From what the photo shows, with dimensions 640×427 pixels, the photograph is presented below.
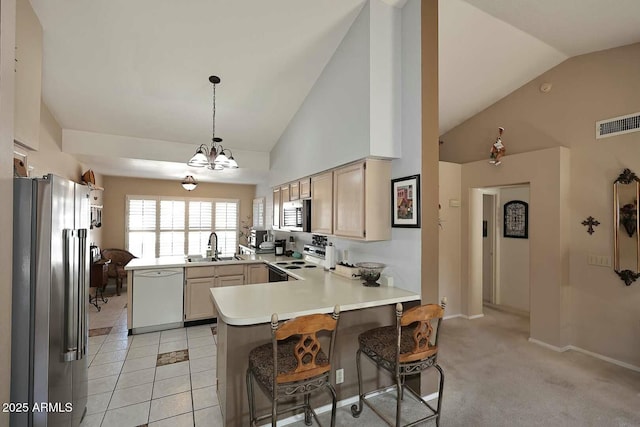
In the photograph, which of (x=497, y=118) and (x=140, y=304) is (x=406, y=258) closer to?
(x=497, y=118)

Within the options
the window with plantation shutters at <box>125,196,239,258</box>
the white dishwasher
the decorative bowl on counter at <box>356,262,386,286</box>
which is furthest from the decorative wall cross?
the window with plantation shutters at <box>125,196,239,258</box>

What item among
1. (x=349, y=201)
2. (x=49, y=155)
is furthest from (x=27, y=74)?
(x=349, y=201)

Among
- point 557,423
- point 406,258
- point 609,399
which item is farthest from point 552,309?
point 406,258

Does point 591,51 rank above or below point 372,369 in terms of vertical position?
above

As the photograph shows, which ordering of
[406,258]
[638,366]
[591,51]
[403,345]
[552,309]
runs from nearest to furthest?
[403,345] < [406,258] < [638,366] < [591,51] < [552,309]

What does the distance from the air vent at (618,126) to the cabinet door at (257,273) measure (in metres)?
4.68

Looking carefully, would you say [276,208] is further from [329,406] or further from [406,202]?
[329,406]

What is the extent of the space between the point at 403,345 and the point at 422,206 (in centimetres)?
116

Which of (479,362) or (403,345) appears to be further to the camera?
(479,362)

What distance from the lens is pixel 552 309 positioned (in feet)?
12.0

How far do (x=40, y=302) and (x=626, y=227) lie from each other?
16.7 feet

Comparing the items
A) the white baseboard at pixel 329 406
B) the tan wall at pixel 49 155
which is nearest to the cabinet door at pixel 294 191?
the white baseboard at pixel 329 406

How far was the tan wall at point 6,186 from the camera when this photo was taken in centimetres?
141

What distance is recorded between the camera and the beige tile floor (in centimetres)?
231
